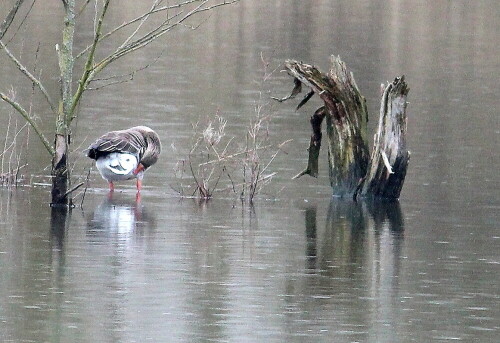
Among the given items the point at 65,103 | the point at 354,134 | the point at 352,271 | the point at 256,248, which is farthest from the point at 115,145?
the point at 352,271

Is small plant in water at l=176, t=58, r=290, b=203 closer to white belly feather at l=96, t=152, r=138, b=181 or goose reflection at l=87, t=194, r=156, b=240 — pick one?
white belly feather at l=96, t=152, r=138, b=181

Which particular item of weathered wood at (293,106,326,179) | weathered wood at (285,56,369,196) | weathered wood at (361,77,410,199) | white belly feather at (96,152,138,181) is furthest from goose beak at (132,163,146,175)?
weathered wood at (361,77,410,199)

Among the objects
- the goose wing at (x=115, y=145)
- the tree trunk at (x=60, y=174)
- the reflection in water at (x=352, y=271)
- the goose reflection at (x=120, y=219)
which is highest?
the goose wing at (x=115, y=145)

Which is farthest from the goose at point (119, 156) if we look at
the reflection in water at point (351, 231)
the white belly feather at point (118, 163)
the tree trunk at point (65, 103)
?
the reflection in water at point (351, 231)

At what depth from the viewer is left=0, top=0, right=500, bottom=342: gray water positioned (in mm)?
9805

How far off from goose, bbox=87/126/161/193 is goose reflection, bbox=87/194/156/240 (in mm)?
314

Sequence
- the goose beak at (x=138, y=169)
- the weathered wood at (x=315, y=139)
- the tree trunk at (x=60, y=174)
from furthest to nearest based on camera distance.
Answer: the weathered wood at (x=315, y=139) < the goose beak at (x=138, y=169) < the tree trunk at (x=60, y=174)

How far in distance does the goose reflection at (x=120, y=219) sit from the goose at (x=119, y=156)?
0.31m

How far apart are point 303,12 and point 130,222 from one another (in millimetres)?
43467

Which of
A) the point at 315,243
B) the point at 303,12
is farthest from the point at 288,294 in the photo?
the point at 303,12

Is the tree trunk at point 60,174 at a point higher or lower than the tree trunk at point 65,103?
lower

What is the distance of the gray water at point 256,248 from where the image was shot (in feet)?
32.2

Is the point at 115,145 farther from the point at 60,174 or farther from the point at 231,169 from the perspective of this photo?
the point at 231,169

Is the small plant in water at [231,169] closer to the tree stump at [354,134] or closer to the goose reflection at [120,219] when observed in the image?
the tree stump at [354,134]
